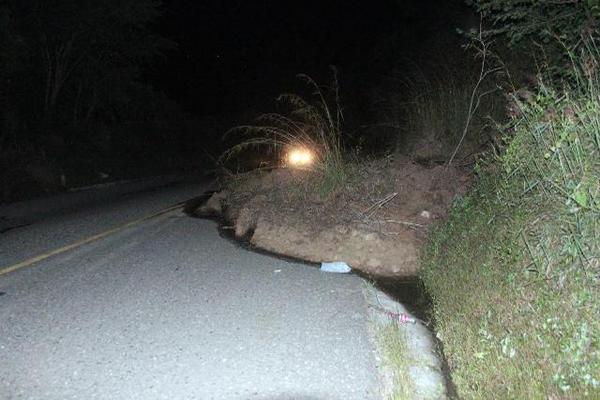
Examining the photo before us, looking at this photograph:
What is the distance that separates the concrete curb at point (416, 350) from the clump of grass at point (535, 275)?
0.13 meters

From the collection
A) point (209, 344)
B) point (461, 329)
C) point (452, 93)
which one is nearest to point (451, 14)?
point (452, 93)

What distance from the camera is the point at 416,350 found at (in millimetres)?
4492

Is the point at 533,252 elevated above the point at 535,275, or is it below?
above

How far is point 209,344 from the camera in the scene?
4.43 meters

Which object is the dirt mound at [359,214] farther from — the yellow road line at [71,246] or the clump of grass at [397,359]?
the clump of grass at [397,359]

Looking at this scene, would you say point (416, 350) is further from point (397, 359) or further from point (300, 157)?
point (300, 157)

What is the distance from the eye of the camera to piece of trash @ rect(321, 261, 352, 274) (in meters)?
6.58

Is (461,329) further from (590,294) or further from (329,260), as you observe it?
(329,260)

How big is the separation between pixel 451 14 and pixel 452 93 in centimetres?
415

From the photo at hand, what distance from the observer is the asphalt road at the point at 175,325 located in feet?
12.6

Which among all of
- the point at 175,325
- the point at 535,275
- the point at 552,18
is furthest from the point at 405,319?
the point at 552,18

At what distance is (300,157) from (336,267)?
3.45 m

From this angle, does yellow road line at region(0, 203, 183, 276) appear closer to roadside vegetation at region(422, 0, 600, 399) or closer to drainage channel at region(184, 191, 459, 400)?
drainage channel at region(184, 191, 459, 400)

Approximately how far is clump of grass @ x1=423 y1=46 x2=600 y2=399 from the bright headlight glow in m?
3.86
